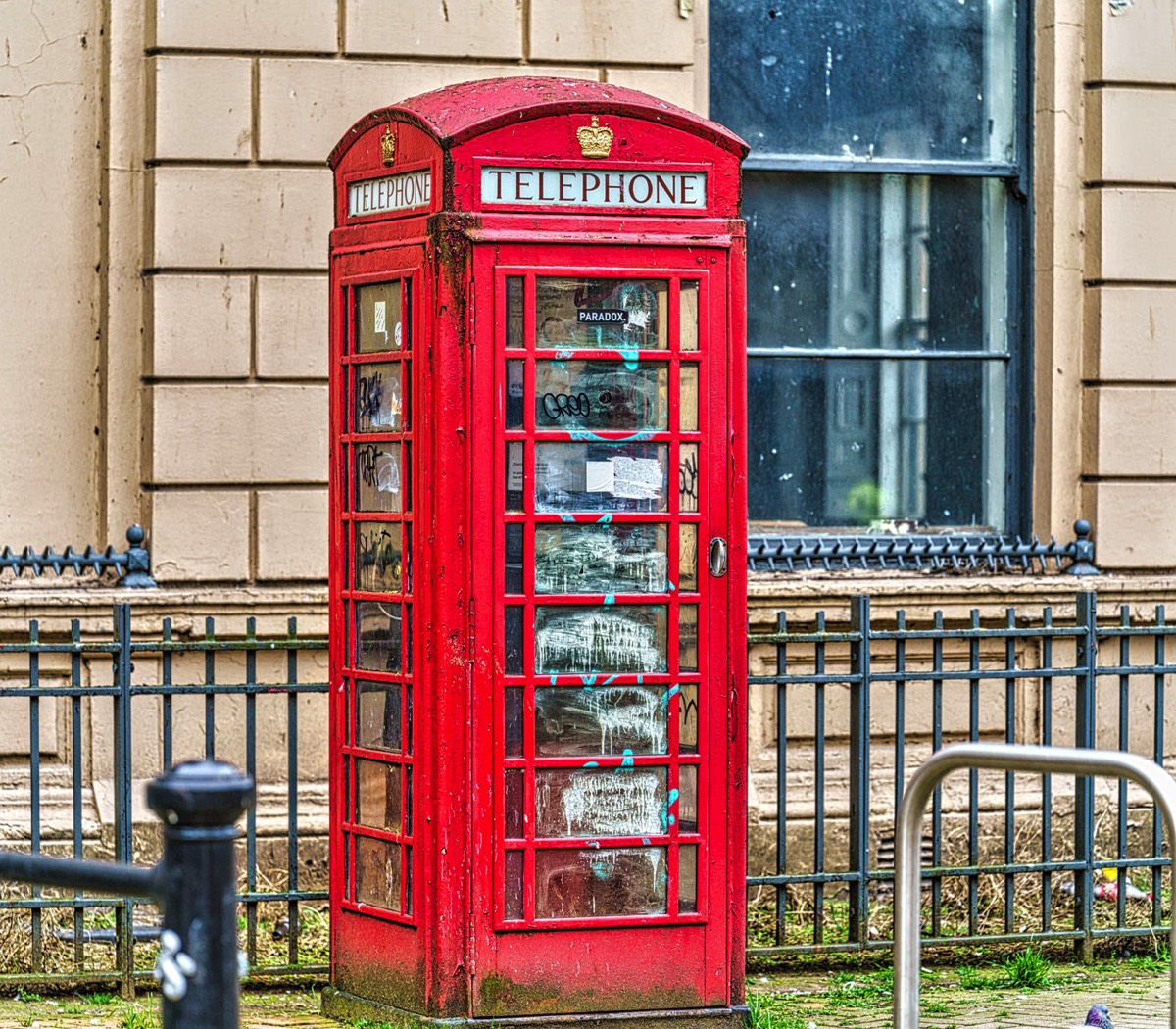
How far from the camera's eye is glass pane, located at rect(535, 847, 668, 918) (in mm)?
5324

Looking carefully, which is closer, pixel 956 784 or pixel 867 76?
pixel 956 784

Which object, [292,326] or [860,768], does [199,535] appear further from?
[860,768]

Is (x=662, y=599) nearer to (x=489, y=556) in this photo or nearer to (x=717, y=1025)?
(x=489, y=556)

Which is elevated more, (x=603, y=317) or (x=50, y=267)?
(x=50, y=267)

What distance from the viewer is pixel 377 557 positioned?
5.48 metres

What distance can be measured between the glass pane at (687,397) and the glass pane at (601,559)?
31 cm

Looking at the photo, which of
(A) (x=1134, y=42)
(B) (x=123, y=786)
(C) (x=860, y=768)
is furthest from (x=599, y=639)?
(A) (x=1134, y=42)

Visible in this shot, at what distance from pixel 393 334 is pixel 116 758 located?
74.2 inches

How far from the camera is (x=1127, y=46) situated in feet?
28.3

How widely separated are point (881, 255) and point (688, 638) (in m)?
3.85

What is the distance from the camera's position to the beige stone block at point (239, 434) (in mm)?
7809

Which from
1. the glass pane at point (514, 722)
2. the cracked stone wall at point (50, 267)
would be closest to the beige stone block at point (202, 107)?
the cracked stone wall at point (50, 267)

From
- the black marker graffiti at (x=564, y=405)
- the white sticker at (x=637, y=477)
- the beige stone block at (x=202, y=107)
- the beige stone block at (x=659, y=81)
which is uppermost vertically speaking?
the beige stone block at (x=659, y=81)

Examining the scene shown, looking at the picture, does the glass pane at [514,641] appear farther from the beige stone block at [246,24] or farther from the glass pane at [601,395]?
the beige stone block at [246,24]
